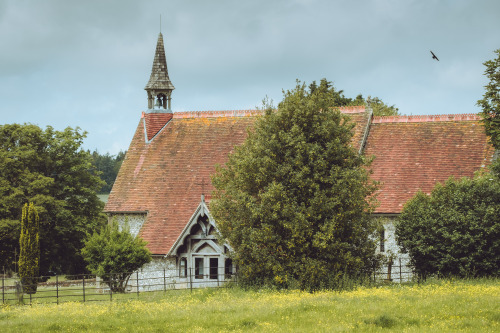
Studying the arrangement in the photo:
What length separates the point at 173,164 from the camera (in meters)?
38.8

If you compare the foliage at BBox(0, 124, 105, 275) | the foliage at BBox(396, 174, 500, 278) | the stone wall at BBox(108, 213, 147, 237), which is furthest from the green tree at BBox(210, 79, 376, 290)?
the foliage at BBox(0, 124, 105, 275)

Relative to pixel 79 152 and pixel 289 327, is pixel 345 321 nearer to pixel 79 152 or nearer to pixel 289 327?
pixel 289 327

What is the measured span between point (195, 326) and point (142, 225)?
17972 millimetres

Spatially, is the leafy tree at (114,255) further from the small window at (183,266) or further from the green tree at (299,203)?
the green tree at (299,203)

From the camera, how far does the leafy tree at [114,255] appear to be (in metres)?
30.0

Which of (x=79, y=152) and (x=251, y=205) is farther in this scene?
(x=79, y=152)

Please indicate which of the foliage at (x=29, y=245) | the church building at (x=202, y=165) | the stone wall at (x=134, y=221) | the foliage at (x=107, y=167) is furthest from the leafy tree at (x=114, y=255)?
the foliage at (x=107, y=167)

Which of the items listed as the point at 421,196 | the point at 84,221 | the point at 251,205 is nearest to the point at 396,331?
the point at 251,205

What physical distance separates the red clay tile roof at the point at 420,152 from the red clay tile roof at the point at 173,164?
166 centimetres

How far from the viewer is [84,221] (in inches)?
1956

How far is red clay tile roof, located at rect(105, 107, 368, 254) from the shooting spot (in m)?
35.6

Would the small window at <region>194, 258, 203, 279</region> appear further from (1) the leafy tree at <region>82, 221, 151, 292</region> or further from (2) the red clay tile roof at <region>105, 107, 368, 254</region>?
(1) the leafy tree at <region>82, 221, 151, 292</region>

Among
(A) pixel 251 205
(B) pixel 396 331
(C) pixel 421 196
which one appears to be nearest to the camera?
(B) pixel 396 331

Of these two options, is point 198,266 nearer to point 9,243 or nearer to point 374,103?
point 9,243
